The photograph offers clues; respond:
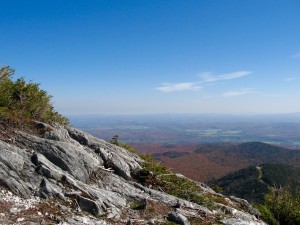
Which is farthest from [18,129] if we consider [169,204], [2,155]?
[169,204]

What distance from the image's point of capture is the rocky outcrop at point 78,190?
393 inches

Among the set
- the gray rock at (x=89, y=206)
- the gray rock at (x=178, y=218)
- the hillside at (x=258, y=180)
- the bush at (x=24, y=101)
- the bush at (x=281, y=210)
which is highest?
the bush at (x=24, y=101)

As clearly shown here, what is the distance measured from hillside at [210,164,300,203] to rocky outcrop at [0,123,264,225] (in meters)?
75.8

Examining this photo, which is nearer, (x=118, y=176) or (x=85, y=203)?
(x=85, y=203)

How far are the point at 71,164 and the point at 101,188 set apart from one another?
1.83m

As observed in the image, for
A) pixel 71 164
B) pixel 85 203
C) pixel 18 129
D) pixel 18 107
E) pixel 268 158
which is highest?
pixel 18 107

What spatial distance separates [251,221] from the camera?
13.8m

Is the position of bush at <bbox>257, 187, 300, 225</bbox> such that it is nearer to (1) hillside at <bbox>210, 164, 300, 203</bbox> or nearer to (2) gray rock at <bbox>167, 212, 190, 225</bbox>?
(2) gray rock at <bbox>167, 212, 190, 225</bbox>

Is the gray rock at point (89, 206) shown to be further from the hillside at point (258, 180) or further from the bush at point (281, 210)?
the hillside at point (258, 180)

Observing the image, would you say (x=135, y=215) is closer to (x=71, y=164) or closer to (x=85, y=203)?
(x=85, y=203)

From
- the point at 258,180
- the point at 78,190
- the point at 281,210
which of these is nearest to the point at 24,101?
the point at 78,190

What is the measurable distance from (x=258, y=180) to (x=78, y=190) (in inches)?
3879

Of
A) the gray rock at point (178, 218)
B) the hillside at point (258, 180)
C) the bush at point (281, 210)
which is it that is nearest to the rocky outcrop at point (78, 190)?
the gray rock at point (178, 218)

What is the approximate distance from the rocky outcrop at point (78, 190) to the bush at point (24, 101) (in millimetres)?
1512
